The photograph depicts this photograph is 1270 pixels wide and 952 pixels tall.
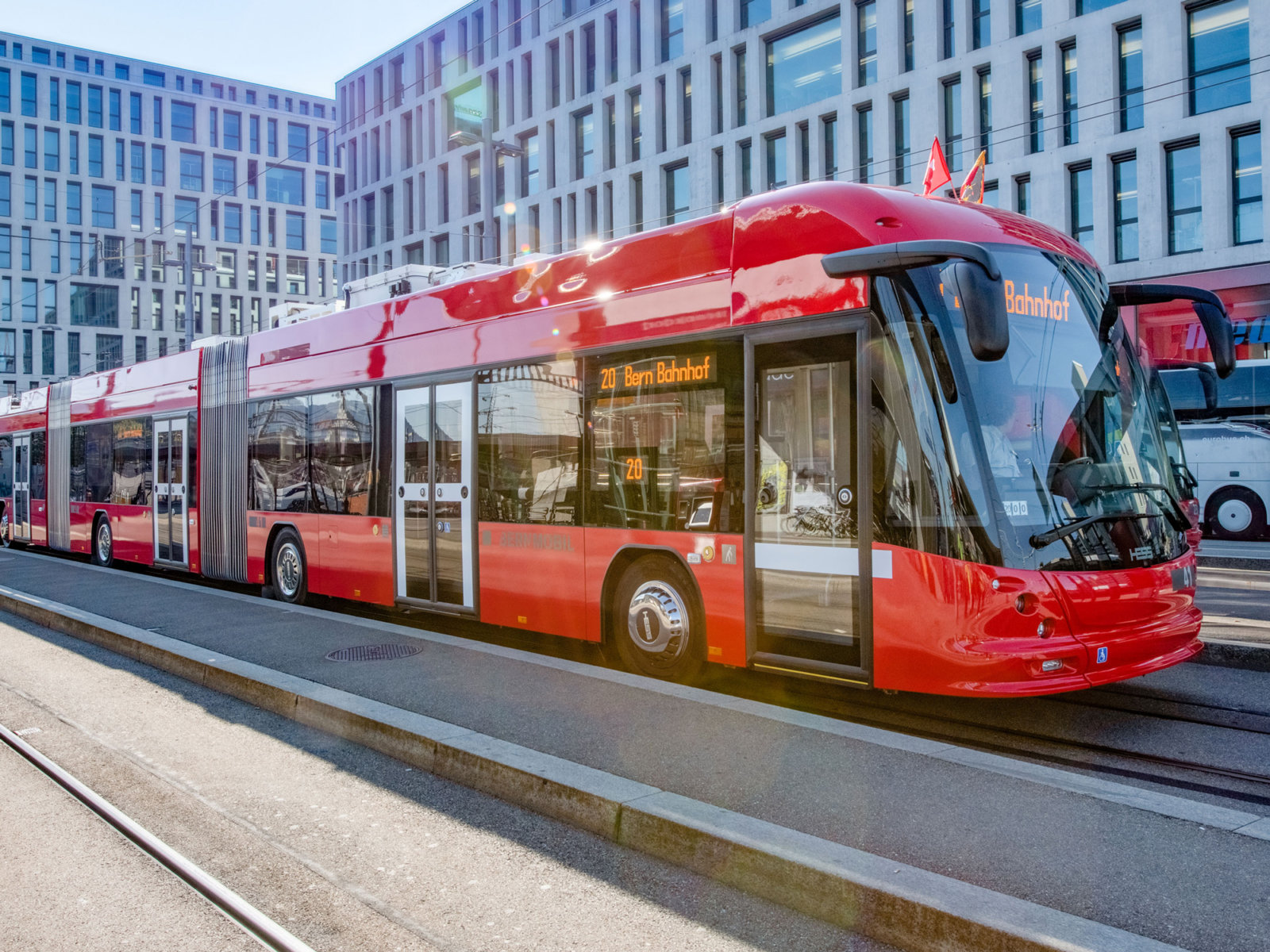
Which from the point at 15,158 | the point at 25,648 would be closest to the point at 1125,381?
the point at 25,648

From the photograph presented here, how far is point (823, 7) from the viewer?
3116 cm

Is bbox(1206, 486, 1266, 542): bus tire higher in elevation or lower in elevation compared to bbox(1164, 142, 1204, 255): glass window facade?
lower

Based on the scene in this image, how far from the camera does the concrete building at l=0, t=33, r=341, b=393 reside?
228ft

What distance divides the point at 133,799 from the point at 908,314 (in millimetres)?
4616

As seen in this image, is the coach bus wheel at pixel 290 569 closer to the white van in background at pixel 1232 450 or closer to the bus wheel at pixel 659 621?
the bus wheel at pixel 659 621

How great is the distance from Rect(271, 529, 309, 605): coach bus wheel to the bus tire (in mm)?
18483

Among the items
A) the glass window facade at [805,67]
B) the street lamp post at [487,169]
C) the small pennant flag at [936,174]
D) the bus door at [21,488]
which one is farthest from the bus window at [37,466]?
the glass window facade at [805,67]

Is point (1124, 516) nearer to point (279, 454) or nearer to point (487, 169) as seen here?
point (279, 454)

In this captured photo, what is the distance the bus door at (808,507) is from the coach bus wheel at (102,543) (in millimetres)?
13020

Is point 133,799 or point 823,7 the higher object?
point 823,7

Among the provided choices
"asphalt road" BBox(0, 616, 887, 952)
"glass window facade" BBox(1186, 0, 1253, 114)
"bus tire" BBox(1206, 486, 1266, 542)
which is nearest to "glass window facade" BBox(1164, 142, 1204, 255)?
"glass window facade" BBox(1186, 0, 1253, 114)

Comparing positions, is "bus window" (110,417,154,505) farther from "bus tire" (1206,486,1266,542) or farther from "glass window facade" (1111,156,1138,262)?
"glass window facade" (1111,156,1138,262)

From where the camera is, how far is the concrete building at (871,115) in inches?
999

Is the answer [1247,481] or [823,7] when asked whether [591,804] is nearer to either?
[1247,481]
